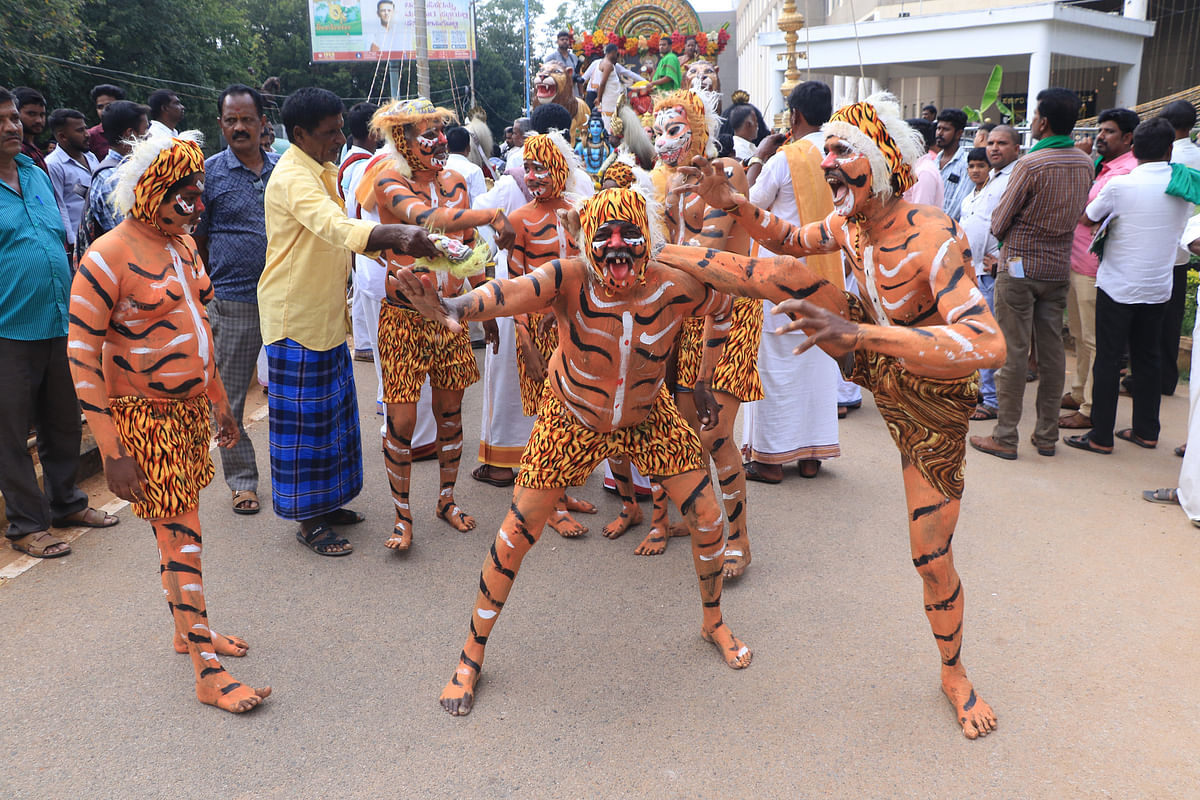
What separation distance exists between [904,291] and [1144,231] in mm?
3892

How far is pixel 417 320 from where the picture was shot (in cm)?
450

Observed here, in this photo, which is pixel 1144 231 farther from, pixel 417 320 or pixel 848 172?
pixel 417 320

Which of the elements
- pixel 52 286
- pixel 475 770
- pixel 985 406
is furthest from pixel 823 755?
pixel 985 406

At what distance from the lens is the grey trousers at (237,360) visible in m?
4.94

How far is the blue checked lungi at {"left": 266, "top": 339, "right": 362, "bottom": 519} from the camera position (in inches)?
169

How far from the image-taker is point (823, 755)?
2896mm

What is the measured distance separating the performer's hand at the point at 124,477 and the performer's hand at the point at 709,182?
223 centimetres

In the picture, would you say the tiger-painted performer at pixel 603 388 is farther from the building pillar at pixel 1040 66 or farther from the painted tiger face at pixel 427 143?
the building pillar at pixel 1040 66

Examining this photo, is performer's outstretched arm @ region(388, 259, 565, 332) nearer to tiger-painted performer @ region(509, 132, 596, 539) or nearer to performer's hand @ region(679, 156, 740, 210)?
performer's hand @ region(679, 156, 740, 210)

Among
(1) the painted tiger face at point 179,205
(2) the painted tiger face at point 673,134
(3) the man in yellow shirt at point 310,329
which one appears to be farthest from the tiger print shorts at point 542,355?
(1) the painted tiger face at point 179,205

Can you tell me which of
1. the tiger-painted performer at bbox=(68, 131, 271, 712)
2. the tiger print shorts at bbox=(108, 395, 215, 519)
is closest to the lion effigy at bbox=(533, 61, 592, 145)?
the tiger-painted performer at bbox=(68, 131, 271, 712)

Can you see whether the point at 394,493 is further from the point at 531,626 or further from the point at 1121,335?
the point at 1121,335

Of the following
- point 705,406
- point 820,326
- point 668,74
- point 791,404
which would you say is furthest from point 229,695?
point 668,74

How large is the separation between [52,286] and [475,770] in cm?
339
